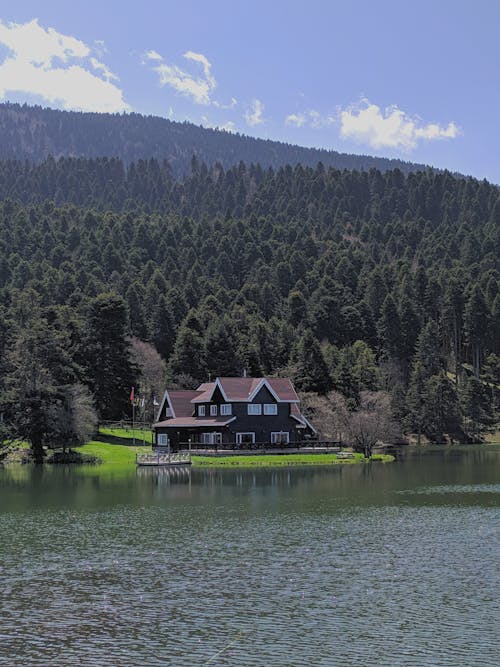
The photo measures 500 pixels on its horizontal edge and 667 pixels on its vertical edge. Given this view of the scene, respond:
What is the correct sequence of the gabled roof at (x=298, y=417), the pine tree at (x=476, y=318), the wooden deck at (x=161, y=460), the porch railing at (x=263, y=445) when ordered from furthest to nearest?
the pine tree at (x=476, y=318), the gabled roof at (x=298, y=417), the porch railing at (x=263, y=445), the wooden deck at (x=161, y=460)

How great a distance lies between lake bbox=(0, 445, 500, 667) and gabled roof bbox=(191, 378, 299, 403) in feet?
111

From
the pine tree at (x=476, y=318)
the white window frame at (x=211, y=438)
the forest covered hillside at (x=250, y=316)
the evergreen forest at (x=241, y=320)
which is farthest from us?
the pine tree at (x=476, y=318)

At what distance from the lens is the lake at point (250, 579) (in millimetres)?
19812

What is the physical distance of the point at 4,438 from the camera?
83.2m

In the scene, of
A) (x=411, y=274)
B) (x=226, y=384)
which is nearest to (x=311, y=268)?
(x=411, y=274)

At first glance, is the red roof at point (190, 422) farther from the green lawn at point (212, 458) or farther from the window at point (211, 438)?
the green lawn at point (212, 458)

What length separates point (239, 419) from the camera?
8644 centimetres

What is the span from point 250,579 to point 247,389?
61.0m

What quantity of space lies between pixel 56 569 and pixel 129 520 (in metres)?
11.9

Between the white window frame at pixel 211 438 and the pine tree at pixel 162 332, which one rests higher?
the pine tree at pixel 162 332

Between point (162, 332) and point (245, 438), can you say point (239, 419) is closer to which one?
point (245, 438)

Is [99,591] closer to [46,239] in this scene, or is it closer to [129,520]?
[129,520]

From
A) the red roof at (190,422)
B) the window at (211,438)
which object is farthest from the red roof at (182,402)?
the window at (211,438)

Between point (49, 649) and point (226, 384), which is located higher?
point (226, 384)
